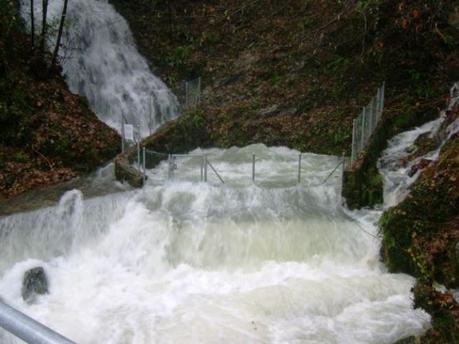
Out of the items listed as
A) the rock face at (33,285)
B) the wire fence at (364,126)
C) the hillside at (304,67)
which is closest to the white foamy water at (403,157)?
the hillside at (304,67)

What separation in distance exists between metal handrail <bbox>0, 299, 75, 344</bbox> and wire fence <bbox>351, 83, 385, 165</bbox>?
35.8ft

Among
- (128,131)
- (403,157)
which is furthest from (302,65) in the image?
(128,131)

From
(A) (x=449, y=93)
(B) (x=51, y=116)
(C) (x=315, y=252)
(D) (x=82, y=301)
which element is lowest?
(D) (x=82, y=301)

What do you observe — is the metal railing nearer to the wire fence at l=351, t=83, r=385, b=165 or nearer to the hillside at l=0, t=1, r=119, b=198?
the wire fence at l=351, t=83, r=385, b=165

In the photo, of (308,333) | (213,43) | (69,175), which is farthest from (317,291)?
(213,43)

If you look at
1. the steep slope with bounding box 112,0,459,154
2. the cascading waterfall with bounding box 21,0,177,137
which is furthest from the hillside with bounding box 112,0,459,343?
the cascading waterfall with bounding box 21,0,177,137

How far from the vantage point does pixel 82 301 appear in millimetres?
8523

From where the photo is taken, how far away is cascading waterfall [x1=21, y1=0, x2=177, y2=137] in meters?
17.3

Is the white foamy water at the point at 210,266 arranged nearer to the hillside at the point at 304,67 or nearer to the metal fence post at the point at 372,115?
the hillside at the point at 304,67

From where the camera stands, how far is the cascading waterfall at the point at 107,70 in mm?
17328

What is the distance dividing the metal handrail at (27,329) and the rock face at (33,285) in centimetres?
759

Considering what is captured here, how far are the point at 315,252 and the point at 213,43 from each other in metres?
14.3

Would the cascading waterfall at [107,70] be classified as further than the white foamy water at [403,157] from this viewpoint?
Yes

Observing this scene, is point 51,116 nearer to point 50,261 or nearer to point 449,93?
point 50,261
